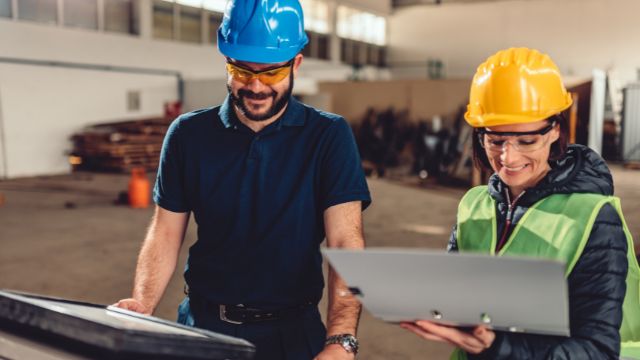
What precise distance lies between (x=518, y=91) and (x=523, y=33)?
22491mm

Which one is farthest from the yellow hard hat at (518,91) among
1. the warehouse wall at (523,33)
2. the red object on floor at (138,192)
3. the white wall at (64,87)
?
the warehouse wall at (523,33)

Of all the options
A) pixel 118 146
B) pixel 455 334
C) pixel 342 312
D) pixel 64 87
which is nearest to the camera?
pixel 455 334

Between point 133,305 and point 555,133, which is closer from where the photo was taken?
point 555,133

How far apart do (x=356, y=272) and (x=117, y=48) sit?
588 inches

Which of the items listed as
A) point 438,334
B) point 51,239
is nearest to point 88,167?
point 51,239

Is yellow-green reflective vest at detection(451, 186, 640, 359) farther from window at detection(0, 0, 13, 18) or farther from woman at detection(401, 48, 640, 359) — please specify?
window at detection(0, 0, 13, 18)

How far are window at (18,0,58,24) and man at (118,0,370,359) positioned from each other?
13.0 m

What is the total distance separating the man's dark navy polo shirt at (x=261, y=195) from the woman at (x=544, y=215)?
40 centimetres

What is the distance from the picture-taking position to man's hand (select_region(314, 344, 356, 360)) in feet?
5.04

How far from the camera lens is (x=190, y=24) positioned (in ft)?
54.5

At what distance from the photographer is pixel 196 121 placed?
1.87 m

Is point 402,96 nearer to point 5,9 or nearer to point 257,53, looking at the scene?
point 5,9

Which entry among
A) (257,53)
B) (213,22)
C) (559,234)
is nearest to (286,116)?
(257,53)

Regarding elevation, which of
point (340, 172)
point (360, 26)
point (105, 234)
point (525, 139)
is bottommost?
point (105, 234)
